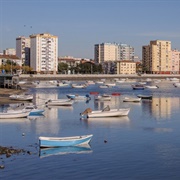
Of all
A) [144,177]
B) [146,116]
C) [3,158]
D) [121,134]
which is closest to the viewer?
[144,177]

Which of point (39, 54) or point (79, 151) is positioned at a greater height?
point (39, 54)

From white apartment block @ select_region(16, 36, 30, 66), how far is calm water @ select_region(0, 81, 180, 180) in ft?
459

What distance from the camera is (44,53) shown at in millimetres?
159750

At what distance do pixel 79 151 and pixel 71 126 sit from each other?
30.9 feet

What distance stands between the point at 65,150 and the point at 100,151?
5.60 ft

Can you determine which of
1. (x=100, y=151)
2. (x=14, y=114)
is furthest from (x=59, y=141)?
(x=14, y=114)

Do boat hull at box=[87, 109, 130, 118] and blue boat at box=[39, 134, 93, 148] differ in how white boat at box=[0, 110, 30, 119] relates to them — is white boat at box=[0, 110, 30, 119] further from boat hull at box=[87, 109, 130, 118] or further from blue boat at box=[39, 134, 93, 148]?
blue boat at box=[39, 134, 93, 148]

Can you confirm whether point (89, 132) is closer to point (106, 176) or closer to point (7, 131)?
point (7, 131)

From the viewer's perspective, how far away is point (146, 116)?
37938mm

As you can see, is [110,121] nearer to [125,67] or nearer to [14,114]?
[14,114]

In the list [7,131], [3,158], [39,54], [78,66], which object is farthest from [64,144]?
[78,66]

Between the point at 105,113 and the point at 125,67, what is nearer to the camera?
the point at 105,113

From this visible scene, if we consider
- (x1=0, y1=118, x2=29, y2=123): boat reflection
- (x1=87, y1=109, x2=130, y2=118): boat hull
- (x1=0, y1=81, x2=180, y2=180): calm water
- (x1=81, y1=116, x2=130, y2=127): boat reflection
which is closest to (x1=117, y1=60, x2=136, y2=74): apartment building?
(x1=87, y1=109, x2=130, y2=118): boat hull

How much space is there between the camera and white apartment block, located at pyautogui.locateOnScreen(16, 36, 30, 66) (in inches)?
6772
